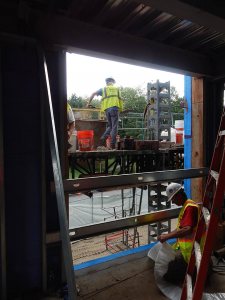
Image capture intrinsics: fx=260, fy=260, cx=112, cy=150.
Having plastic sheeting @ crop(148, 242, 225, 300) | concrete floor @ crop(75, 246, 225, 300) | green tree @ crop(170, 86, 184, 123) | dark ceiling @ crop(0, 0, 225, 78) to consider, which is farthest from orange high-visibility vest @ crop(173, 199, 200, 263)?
green tree @ crop(170, 86, 184, 123)

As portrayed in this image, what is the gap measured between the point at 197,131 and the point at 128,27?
2.33 metres

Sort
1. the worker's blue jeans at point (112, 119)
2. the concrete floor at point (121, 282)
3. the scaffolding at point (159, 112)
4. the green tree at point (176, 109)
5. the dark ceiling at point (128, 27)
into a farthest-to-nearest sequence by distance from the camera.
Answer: the green tree at point (176, 109)
the scaffolding at point (159, 112)
the worker's blue jeans at point (112, 119)
the concrete floor at point (121, 282)
the dark ceiling at point (128, 27)

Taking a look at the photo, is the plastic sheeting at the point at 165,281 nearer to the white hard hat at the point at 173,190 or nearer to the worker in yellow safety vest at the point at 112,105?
the white hard hat at the point at 173,190

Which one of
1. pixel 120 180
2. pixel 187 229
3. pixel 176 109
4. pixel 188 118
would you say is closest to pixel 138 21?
pixel 120 180

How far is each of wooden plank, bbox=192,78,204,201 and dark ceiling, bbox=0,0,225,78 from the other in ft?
1.96

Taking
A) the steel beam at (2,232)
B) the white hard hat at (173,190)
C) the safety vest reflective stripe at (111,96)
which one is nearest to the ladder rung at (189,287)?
the white hard hat at (173,190)

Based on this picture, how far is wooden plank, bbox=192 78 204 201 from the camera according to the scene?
4.68 meters

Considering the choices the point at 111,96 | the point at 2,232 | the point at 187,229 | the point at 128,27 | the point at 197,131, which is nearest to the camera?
the point at 2,232

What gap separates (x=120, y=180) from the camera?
3.51m

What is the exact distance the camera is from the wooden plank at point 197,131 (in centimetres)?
468

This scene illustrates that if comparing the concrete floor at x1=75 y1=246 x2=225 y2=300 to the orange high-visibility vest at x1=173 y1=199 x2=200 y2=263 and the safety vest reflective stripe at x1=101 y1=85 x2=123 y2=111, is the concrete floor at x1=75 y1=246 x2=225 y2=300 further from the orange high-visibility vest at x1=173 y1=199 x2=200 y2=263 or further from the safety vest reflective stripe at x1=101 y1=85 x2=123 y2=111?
the safety vest reflective stripe at x1=101 y1=85 x2=123 y2=111

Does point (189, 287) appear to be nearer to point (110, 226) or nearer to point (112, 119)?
point (110, 226)

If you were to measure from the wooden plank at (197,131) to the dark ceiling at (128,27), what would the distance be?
0.60 meters

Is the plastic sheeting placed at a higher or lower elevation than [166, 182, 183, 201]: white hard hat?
lower
